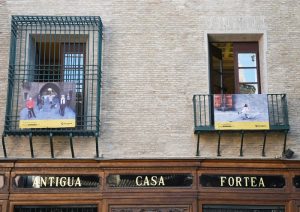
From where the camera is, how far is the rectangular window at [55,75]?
1300cm

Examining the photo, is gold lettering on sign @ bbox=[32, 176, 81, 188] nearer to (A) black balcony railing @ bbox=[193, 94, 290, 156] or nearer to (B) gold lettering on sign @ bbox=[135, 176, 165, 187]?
(B) gold lettering on sign @ bbox=[135, 176, 165, 187]

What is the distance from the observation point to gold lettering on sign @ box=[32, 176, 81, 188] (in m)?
12.8

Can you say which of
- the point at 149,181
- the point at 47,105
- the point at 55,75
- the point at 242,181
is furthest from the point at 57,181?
the point at 242,181

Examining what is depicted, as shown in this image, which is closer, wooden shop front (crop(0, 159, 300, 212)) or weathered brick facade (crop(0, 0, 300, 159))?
wooden shop front (crop(0, 159, 300, 212))

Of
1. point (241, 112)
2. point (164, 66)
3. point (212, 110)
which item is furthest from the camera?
point (164, 66)

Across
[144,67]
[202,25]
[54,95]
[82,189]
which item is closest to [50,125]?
[54,95]

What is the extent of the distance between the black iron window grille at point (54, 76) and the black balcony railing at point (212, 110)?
2.32m

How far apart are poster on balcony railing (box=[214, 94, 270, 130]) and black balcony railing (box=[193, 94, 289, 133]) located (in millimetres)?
219

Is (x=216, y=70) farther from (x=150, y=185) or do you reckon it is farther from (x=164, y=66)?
(x=150, y=185)

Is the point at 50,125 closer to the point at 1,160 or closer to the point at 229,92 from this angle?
the point at 1,160

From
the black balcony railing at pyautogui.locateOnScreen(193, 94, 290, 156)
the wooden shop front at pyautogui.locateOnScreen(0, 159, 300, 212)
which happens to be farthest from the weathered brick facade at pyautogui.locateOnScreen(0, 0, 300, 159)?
the wooden shop front at pyautogui.locateOnScreen(0, 159, 300, 212)

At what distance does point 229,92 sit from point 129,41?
9.13 feet

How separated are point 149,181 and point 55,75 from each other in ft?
11.3

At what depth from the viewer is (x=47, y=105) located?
43.0 ft
